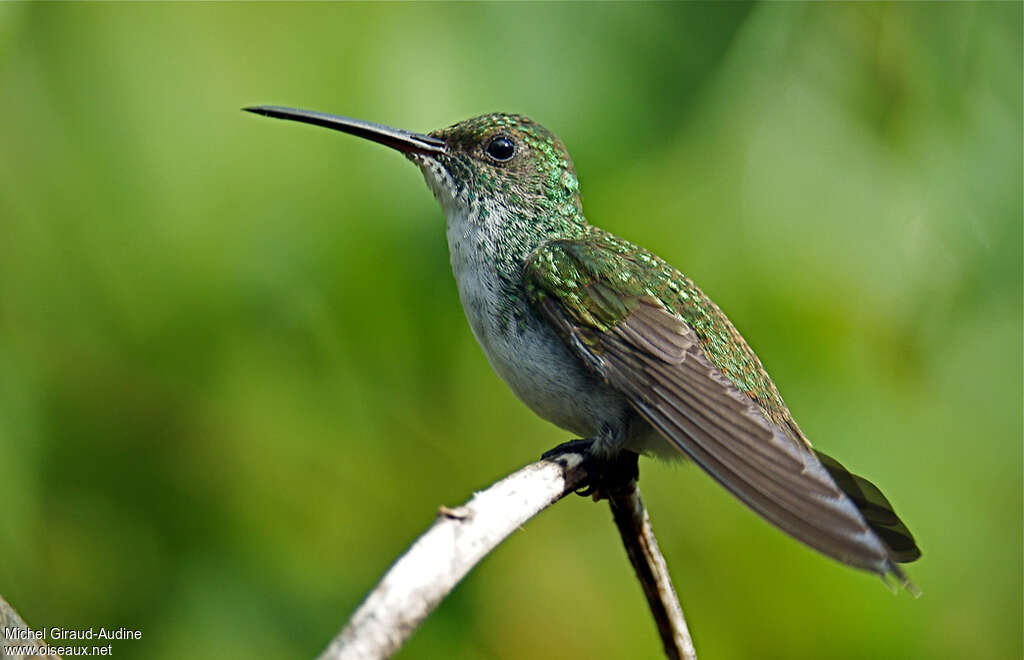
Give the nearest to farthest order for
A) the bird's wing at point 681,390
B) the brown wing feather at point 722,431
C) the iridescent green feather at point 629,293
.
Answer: the brown wing feather at point 722,431, the bird's wing at point 681,390, the iridescent green feather at point 629,293

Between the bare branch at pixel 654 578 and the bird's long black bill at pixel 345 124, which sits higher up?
the bird's long black bill at pixel 345 124

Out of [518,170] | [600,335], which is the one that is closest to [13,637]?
[600,335]

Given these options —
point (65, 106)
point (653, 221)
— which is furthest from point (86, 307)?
point (653, 221)

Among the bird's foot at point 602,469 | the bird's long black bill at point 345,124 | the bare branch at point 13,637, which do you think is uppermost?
the bird's long black bill at point 345,124

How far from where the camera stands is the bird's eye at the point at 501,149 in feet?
11.4

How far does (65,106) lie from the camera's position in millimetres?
3248

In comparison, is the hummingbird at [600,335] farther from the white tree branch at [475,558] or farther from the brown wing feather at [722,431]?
the white tree branch at [475,558]

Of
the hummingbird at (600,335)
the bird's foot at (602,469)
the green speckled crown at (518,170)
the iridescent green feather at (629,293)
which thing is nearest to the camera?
the hummingbird at (600,335)

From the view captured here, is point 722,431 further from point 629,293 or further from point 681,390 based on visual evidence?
point 629,293

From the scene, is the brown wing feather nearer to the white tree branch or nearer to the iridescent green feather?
the iridescent green feather

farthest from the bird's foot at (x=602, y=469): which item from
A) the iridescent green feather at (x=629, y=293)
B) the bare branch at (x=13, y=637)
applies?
the bare branch at (x=13, y=637)

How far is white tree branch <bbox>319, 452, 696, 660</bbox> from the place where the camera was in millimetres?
1556

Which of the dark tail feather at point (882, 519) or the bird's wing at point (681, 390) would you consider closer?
the bird's wing at point (681, 390)

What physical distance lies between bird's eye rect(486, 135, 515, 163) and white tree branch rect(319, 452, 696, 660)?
1.21 metres
